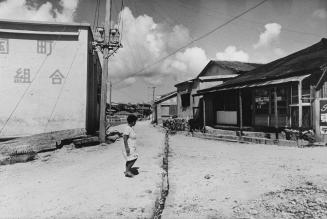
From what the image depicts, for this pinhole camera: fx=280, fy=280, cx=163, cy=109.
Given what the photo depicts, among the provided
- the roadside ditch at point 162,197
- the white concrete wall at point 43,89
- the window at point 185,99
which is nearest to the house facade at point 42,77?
the white concrete wall at point 43,89

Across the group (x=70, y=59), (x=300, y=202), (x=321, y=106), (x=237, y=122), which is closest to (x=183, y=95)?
(x=237, y=122)

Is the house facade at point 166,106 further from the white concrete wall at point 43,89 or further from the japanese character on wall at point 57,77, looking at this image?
the japanese character on wall at point 57,77

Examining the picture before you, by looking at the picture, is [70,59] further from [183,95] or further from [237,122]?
[183,95]

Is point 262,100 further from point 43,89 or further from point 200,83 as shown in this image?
point 43,89

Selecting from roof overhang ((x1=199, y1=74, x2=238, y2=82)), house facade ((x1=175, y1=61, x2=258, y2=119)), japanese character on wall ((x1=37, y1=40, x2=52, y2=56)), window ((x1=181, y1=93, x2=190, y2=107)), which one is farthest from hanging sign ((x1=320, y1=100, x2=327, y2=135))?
window ((x1=181, y1=93, x2=190, y2=107))

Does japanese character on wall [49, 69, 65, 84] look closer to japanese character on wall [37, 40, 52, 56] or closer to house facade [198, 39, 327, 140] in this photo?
japanese character on wall [37, 40, 52, 56]

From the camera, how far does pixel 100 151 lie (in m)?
11.5

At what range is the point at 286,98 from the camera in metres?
13.4

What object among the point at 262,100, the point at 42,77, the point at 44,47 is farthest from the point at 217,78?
the point at 42,77

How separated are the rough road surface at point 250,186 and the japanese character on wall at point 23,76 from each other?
9.79m

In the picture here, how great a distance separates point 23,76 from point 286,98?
1345 cm

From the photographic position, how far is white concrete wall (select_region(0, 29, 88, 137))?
14.7 m

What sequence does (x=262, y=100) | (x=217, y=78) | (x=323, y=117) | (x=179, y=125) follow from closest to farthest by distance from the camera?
(x=323, y=117) < (x=262, y=100) < (x=179, y=125) < (x=217, y=78)

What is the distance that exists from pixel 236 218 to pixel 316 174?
333 cm
